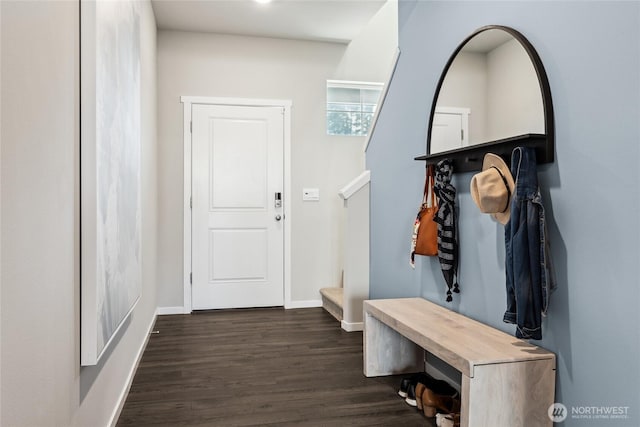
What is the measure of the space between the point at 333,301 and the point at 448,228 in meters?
1.93

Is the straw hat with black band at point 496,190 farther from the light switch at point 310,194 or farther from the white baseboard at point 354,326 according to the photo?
the light switch at point 310,194

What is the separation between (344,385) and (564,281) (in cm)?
134

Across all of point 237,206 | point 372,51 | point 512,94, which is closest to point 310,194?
point 237,206

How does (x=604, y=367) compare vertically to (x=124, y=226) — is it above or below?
below

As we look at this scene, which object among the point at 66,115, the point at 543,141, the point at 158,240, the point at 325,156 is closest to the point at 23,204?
the point at 66,115

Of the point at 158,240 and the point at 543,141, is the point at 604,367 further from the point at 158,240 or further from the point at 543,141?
the point at 158,240

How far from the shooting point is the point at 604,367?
1.49 meters

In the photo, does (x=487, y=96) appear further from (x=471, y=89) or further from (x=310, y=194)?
(x=310, y=194)

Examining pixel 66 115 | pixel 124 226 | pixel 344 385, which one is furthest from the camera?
pixel 344 385

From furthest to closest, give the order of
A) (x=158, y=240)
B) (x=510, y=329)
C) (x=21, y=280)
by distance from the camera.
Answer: (x=158, y=240) < (x=510, y=329) < (x=21, y=280)

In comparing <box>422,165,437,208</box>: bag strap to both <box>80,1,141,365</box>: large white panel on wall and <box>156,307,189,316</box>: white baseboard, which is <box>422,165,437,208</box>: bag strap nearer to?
<box>80,1,141,365</box>: large white panel on wall

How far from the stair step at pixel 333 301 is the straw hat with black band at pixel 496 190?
222cm

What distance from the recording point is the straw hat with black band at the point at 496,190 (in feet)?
5.96

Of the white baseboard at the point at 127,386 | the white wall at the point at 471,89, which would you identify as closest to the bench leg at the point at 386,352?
the white wall at the point at 471,89
